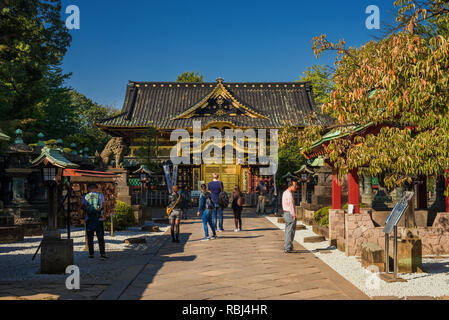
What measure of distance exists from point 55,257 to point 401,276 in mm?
6074

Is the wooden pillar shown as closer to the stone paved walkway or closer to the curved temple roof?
the stone paved walkway

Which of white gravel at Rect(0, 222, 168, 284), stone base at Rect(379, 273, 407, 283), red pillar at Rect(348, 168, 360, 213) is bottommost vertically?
white gravel at Rect(0, 222, 168, 284)

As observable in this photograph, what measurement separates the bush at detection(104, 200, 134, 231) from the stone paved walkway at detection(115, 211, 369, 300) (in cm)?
367

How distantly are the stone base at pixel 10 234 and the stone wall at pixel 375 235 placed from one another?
353 inches

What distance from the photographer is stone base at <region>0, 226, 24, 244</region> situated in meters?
11.6

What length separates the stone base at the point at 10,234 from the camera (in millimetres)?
11602

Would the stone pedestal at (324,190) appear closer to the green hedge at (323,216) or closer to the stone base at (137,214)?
the green hedge at (323,216)

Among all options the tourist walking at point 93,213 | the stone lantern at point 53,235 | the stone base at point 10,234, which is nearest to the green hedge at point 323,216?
the tourist walking at point 93,213

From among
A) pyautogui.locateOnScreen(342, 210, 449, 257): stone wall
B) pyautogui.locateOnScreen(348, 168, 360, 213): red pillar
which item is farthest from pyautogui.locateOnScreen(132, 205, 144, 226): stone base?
pyautogui.locateOnScreen(342, 210, 449, 257): stone wall

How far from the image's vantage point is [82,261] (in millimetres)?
8781

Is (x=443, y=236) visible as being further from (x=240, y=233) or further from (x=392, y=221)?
(x=240, y=233)

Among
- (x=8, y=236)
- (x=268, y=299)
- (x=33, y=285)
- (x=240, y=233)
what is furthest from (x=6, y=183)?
(x=268, y=299)

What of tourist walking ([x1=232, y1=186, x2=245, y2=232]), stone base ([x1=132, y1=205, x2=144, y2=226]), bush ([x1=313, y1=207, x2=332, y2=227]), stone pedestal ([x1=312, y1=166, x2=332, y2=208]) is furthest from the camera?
stone base ([x1=132, y1=205, x2=144, y2=226])

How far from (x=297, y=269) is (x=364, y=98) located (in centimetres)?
379
